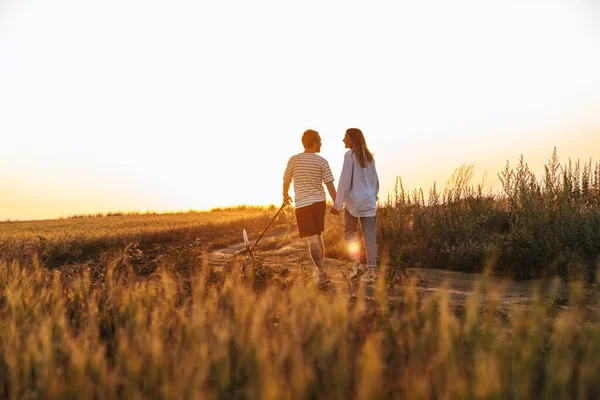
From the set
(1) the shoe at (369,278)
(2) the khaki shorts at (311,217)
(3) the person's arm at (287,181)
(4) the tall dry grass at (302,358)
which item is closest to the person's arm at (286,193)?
(3) the person's arm at (287,181)

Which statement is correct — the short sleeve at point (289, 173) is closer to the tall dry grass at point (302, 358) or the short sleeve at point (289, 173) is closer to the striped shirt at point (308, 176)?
the striped shirt at point (308, 176)

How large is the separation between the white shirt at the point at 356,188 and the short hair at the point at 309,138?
0.57m

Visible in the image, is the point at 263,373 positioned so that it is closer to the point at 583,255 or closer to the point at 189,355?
the point at 189,355

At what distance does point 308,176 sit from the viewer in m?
8.38

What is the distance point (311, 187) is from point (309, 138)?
0.78 m

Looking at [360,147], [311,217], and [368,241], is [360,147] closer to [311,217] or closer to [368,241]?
[311,217]

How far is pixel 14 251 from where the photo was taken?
12.4m

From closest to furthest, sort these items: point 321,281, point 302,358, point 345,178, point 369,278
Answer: point 302,358 < point 321,281 < point 369,278 < point 345,178

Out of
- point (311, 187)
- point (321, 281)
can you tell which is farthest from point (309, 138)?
point (321, 281)

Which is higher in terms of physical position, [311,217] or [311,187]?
[311,187]

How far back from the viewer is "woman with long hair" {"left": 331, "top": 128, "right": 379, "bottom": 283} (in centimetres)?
841

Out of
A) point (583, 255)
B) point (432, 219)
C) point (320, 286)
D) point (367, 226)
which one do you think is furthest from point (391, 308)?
point (432, 219)

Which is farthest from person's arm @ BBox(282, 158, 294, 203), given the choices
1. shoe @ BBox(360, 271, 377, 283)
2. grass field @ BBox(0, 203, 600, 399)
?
grass field @ BBox(0, 203, 600, 399)

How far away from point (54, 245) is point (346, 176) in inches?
392
